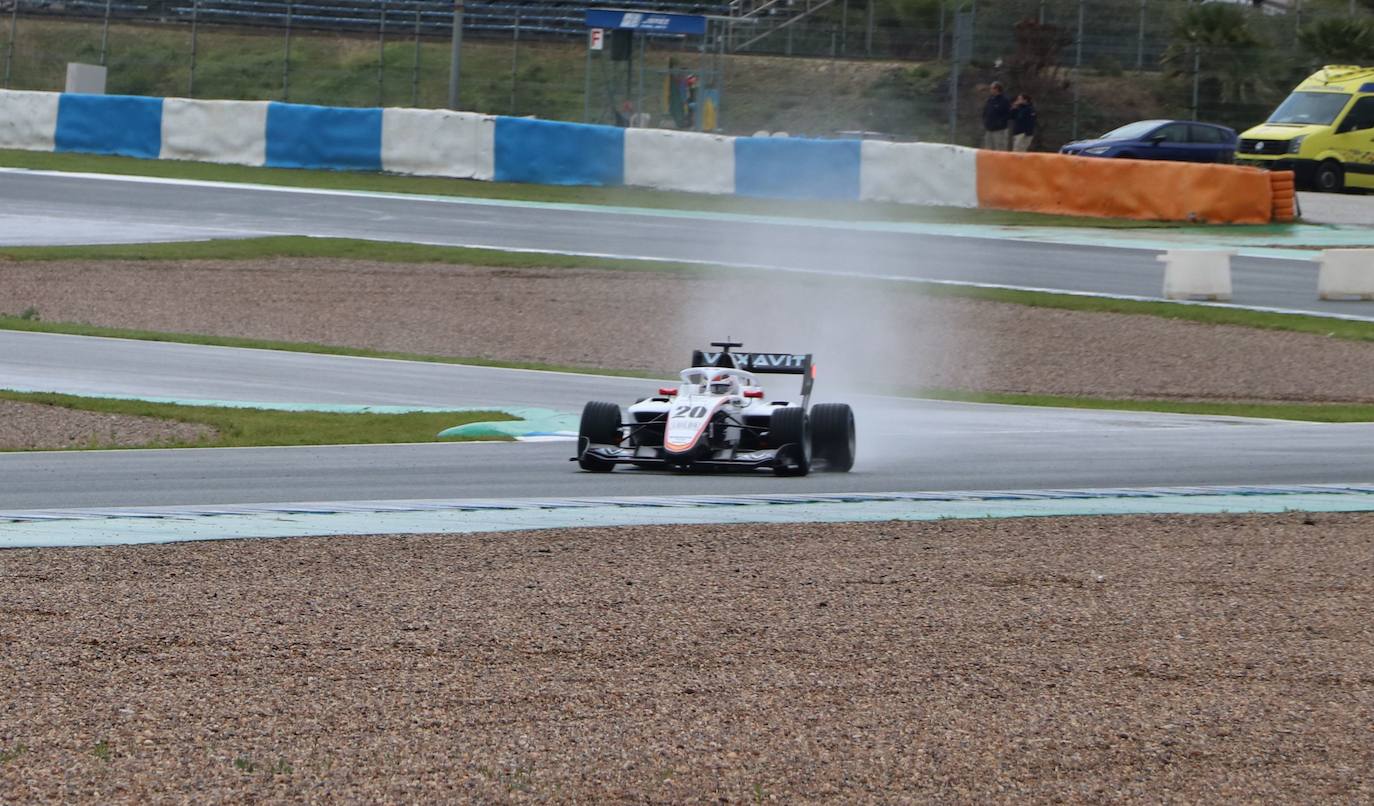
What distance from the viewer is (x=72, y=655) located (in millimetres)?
6094

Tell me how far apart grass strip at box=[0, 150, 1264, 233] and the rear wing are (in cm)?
1470

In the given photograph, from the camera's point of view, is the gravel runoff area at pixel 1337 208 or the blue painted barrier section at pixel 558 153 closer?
the gravel runoff area at pixel 1337 208

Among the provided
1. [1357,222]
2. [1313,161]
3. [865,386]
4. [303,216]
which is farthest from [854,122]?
[865,386]

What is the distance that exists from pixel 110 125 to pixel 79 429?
19939 millimetres

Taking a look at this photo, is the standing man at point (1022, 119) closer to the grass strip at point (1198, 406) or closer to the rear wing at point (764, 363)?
the grass strip at point (1198, 406)

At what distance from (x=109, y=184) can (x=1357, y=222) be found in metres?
20.2

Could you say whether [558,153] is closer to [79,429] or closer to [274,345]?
[274,345]

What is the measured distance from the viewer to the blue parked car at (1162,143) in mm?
31609

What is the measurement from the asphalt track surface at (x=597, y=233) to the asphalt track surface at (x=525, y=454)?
6916mm

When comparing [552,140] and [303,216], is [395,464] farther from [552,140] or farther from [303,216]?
[552,140]

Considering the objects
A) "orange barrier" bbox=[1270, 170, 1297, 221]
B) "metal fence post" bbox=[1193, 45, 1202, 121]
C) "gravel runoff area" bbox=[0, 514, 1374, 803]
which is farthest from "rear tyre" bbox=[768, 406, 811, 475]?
"metal fence post" bbox=[1193, 45, 1202, 121]

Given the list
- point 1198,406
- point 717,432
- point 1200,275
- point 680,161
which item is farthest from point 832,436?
point 680,161

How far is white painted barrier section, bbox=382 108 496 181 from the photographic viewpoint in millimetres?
29578

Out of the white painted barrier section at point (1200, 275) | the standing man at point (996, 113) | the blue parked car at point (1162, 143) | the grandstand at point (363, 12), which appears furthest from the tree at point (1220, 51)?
the white painted barrier section at point (1200, 275)
